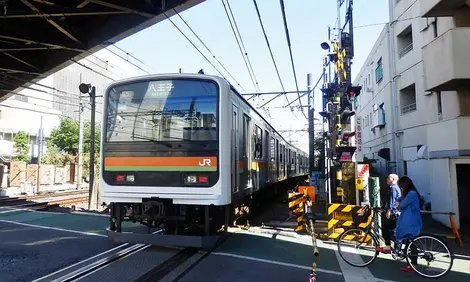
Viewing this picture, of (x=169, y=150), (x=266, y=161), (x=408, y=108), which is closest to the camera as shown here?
(x=169, y=150)

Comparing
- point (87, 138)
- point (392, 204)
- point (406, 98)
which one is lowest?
point (392, 204)

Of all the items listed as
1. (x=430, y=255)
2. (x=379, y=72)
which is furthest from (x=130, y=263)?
(x=379, y=72)

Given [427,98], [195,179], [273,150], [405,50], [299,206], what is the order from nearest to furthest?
[195,179] < [299,206] < [273,150] < [427,98] < [405,50]

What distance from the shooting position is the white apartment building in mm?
12312

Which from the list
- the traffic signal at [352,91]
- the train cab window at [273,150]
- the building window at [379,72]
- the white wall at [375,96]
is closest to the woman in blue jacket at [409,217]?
the traffic signal at [352,91]

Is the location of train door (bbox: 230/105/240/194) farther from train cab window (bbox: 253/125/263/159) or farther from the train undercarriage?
train cab window (bbox: 253/125/263/159)

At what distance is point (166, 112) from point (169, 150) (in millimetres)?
720

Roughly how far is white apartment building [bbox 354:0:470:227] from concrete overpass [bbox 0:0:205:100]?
7731 millimetres

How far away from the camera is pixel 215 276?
6234mm

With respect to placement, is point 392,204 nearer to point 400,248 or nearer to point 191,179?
point 400,248

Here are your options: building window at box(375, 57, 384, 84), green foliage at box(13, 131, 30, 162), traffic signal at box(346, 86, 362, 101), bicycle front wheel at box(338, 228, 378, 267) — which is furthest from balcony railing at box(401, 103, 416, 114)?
green foliage at box(13, 131, 30, 162)

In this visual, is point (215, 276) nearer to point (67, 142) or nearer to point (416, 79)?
point (416, 79)

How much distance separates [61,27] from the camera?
1259cm

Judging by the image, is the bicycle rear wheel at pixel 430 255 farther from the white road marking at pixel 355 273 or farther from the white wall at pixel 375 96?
the white wall at pixel 375 96
